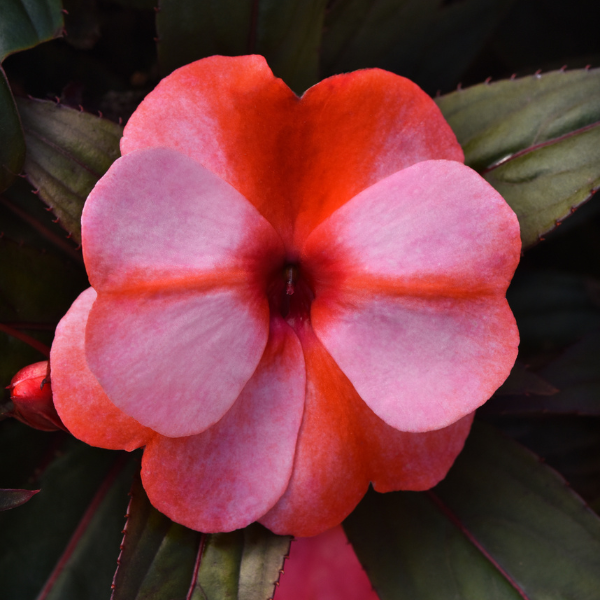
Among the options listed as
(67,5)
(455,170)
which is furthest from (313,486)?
(67,5)

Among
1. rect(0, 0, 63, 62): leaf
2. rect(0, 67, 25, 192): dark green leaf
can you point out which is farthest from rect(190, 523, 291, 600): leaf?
rect(0, 0, 63, 62): leaf

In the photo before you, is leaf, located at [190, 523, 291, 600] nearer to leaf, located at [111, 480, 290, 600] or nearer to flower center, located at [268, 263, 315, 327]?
leaf, located at [111, 480, 290, 600]

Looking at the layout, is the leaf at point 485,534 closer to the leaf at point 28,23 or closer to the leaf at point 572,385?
the leaf at point 572,385

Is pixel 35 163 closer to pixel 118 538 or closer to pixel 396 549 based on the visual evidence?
pixel 118 538

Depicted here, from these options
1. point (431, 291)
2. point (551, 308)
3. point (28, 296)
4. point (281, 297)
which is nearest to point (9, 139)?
point (28, 296)

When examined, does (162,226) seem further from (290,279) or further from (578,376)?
(578,376)

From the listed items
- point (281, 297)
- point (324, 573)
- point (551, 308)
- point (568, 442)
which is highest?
point (281, 297)
